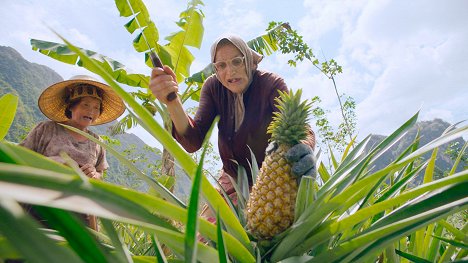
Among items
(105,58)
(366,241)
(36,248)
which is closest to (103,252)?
(36,248)

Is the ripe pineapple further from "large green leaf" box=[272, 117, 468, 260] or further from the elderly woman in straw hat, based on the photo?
the elderly woman in straw hat

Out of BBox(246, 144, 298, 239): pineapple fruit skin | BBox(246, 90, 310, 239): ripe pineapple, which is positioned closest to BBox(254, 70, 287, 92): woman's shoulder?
BBox(246, 90, 310, 239): ripe pineapple

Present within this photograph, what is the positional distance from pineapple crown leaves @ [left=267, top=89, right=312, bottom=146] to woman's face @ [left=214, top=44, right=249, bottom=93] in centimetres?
85

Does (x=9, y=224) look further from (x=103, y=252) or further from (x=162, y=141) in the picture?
(x=162, y=141)

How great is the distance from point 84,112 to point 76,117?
0.21 feet

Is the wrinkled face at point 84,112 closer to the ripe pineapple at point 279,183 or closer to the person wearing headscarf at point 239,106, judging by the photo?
the person wearing headscarf at point 239,106

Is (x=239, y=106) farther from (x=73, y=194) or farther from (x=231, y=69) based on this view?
Answer: (x=73, y=194)

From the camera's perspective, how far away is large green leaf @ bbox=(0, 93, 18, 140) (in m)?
0.65

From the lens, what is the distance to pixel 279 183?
2.20ft

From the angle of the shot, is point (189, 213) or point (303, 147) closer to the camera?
point (189, 213)

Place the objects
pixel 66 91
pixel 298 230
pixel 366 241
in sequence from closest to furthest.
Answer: pixel 366 241 → pixel 298 230 → pixel 66 91

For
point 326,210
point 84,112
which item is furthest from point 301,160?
point 84,112

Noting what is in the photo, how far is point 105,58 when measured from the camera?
456cm

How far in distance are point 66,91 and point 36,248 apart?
2.74 m
